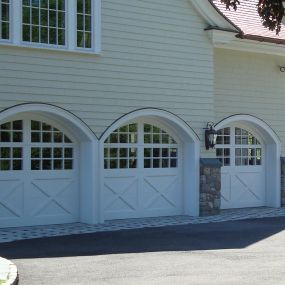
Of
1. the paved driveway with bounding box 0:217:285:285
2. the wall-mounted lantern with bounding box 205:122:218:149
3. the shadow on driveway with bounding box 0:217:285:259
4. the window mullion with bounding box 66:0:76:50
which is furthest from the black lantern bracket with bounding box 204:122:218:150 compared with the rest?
the window mullion with bounding box 66:0:76:50

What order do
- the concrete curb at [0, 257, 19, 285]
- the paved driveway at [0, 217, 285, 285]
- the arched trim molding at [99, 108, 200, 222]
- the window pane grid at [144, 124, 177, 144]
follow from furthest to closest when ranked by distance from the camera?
the window pane grid at [144, 124, 177, 144] → the arched trim molding at [99, 108, 200, 222] → the paved driveway at [0, 217, 285, 285] → the concrete curb at [0, 257, 19, 285]

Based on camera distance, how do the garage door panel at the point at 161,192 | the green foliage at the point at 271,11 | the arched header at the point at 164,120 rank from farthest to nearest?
the garage door panel at the point at 161,192 < the arched header at the point at 164,120 < the green foliage at the point at 271,11

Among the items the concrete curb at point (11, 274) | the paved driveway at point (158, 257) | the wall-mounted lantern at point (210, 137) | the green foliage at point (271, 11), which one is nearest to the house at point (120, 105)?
the wall-mounted lantern at point (210, 137)

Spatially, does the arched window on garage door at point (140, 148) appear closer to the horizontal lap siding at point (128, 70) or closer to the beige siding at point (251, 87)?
the horizontal lap siding at point (128, 70)

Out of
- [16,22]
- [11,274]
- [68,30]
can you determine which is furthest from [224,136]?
[11,274]

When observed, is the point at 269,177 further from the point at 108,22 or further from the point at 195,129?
the point at 108,22

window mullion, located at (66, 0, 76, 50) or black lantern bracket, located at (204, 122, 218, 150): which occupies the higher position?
window mullion, located at (66, 0, 76, 50)

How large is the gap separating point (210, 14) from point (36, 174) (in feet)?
19.1

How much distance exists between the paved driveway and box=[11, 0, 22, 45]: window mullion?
4.05 m

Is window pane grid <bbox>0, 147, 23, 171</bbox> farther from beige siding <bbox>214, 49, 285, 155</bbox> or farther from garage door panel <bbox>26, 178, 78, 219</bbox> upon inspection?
beige siding <bbox>214, 49, 285, 155</bbox>

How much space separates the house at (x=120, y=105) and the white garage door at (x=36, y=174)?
0.02 m

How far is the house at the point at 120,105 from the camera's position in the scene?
13.7 meters

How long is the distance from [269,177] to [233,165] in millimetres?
1317

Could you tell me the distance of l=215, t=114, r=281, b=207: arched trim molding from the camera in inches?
725
